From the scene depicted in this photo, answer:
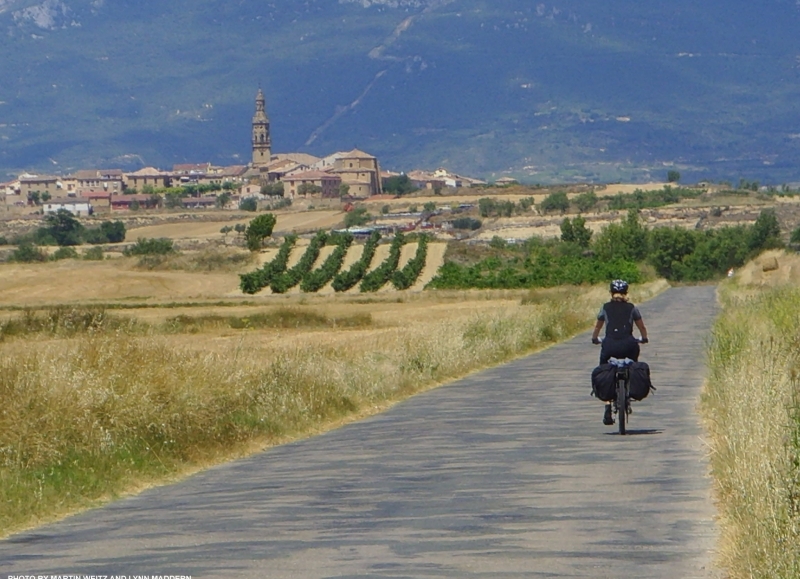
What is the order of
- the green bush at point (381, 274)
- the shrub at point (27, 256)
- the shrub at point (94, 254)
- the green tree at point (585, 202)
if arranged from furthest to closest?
the green tree at point (585, 202), the shrub at point (94, 254), the shrub at point (27, 256), the green bush at point (381, 274)

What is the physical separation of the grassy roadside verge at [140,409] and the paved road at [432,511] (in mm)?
523

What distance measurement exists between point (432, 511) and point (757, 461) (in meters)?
2.52

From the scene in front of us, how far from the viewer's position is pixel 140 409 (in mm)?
15953

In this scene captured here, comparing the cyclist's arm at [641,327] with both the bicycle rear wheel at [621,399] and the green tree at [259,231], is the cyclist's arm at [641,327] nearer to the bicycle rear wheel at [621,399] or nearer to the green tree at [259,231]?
Answer: the bicycle rear wheel at [621,399]

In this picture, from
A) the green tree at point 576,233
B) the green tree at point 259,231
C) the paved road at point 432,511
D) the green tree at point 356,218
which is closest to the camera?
the paved road at point 432,511

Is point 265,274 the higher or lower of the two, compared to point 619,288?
lower

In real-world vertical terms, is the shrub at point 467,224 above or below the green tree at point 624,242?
above

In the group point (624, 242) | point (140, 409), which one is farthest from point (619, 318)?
point (624, 242)

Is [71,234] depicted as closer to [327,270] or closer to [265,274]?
[327,270]

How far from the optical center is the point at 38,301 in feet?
247

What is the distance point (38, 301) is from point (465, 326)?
149ft

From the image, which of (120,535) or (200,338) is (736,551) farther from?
(200,338)

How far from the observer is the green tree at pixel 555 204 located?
165625 millimetres

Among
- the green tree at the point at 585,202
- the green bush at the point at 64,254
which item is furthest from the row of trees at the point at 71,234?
the green tree at the point at 585,202
